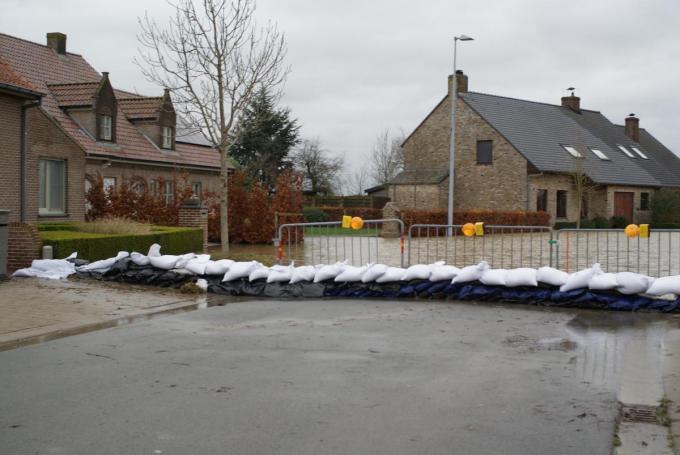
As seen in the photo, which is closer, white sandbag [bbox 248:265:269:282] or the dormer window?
white sandbag [bbox 248:265:269:282]

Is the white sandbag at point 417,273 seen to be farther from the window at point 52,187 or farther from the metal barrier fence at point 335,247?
the window at point 52,187

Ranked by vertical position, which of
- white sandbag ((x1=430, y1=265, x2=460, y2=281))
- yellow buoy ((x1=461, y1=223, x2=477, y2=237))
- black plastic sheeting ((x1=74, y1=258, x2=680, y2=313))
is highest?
yellow buoy ((x1=461, y1=223, x2=477, y2=237))

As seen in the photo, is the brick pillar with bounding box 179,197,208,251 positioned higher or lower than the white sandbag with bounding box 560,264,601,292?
higher

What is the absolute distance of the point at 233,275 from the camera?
12352 mm

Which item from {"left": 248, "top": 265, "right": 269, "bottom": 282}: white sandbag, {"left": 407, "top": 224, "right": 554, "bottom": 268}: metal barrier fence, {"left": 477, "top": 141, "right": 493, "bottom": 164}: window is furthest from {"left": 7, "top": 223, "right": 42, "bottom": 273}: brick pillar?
{"left": 477, "top": 141, "right": 493, "bottom": 164}: window

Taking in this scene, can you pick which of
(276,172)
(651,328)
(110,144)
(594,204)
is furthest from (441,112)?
(651,328)

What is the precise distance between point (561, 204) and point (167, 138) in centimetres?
2274

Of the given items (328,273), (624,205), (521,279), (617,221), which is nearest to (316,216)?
(617,221)

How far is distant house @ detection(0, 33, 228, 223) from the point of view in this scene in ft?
62.5

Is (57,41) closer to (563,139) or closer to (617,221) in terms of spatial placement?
(563,139)

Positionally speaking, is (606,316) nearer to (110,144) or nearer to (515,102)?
(110,144)

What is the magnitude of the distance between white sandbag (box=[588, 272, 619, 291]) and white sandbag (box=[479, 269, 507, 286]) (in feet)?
4.23

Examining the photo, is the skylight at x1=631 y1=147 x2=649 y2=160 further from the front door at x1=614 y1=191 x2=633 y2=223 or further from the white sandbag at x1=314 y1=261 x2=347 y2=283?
the white sandbag at x1=314 y1=261 x2=347 y2=283

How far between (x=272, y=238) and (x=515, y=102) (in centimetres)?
2662
